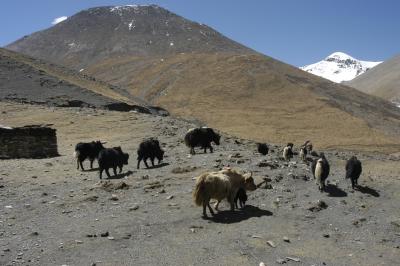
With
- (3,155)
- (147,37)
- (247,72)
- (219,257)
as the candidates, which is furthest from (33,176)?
(147,37)

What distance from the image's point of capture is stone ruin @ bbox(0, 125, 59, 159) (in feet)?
72.5

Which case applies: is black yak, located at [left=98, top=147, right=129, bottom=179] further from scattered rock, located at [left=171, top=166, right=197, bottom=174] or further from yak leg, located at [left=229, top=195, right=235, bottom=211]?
yak leg, located at [left=229, top=195, right=235, bottom=211]

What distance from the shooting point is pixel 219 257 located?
32.2ft

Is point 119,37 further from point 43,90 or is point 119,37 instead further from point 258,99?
point 43,90

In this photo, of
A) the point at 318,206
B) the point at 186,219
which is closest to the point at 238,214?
the point at 186,219

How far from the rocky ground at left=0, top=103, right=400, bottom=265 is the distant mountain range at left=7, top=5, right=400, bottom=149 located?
33449 mm

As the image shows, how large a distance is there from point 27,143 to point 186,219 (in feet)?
42.9

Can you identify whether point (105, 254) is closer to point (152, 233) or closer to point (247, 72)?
point (152, 233)

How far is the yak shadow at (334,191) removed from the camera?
46.8ft

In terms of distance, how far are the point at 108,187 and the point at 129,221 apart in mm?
3130

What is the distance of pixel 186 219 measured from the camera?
11.8 metres

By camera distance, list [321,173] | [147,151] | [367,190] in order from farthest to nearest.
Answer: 1. [147,151]
2. [367,190]
3. [321,173]

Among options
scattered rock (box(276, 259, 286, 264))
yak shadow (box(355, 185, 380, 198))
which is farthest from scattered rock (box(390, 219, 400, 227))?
scattered rock (box(276, 259, 286, 264))

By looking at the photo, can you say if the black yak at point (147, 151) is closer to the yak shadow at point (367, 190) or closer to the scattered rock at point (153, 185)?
the scattered rock at point (153, 185)
